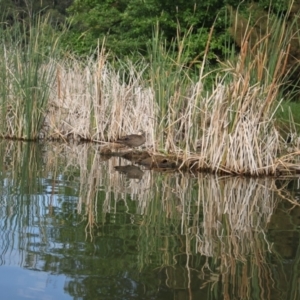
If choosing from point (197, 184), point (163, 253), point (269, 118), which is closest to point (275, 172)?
point (269, 118)

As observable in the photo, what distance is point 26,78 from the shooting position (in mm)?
11945

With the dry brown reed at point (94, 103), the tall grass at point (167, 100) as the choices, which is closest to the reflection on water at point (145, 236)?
the tall grass at point (167, 100)

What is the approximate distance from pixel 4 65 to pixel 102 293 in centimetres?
879

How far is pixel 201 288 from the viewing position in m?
4.10

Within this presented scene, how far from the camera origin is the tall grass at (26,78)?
12.0 metres

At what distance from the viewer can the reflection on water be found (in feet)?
13.6

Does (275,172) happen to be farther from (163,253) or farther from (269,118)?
(163,253)

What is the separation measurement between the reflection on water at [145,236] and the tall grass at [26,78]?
3416 mm

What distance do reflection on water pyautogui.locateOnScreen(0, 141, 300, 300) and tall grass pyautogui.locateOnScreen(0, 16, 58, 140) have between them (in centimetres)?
342

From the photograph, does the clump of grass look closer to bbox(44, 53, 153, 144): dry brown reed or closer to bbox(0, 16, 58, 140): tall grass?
bbox(44, 53, 153, 144): dry brown reed

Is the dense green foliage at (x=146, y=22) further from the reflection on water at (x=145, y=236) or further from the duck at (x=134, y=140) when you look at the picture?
the reflection on water at (x=145, y=236)

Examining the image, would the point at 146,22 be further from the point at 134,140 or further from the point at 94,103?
the point at 134,140

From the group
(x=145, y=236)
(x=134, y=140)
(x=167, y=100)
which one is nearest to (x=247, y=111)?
(x=167, y=100)

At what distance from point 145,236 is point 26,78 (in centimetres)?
709
